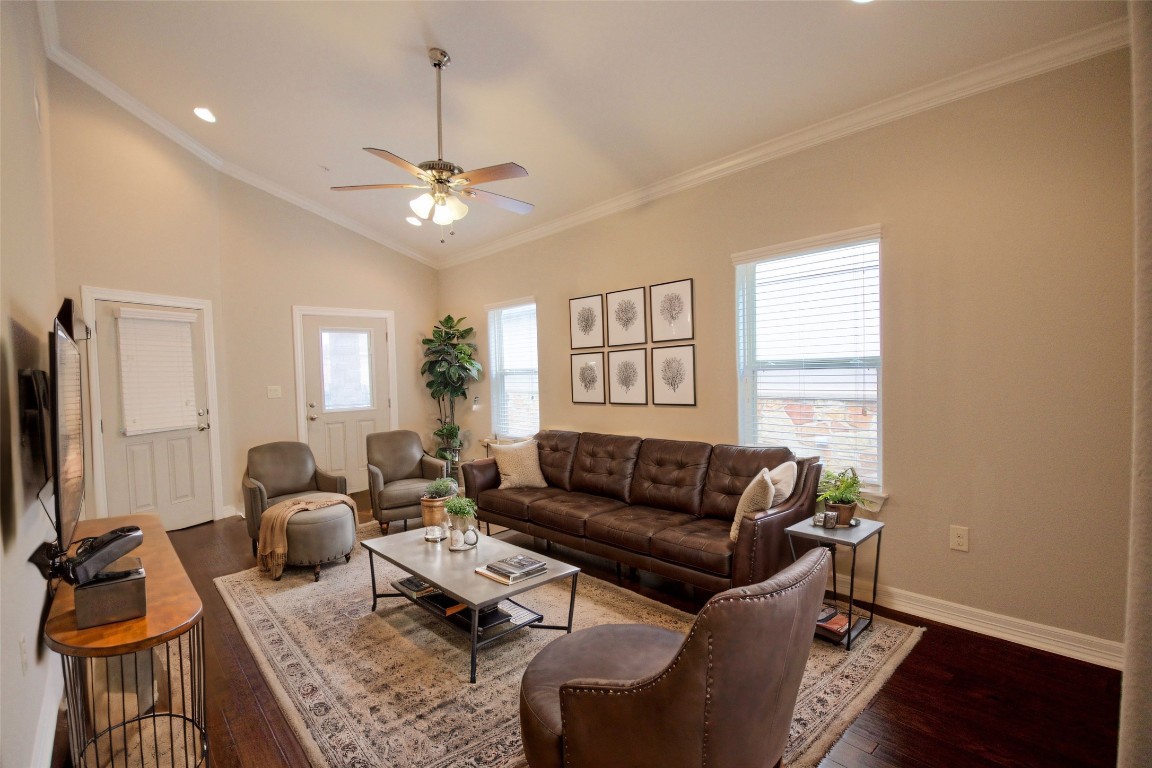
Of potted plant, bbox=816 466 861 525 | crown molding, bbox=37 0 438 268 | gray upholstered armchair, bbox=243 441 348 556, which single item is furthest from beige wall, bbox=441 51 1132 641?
crown molding, bbox=37 0 438 268

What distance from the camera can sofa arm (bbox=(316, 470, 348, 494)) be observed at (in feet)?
14.7

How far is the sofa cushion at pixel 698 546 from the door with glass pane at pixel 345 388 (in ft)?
14.0

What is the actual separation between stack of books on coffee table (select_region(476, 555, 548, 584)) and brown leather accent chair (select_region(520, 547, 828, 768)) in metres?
0.99

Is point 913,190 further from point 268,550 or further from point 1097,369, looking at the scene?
point 268,550

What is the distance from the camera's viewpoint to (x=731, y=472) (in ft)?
11.7

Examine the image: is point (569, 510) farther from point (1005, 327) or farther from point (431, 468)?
point (1005, 327)

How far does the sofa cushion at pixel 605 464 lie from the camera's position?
13.7 feet

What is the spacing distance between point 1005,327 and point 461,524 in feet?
10.3

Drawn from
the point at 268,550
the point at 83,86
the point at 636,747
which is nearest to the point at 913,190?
the point at 636,747

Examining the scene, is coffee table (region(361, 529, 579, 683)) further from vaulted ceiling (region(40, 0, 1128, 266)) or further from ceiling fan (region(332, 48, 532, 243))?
vaulted ceiling (region(40, 0, 1128, 266))

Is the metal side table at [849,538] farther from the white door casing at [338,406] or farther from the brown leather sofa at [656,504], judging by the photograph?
the white door casing at [338,406]

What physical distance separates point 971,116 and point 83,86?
620 cm

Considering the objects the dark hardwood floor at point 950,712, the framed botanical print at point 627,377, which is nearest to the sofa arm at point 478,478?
the framed botanical print at point 627,377

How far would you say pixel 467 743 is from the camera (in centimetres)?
212
